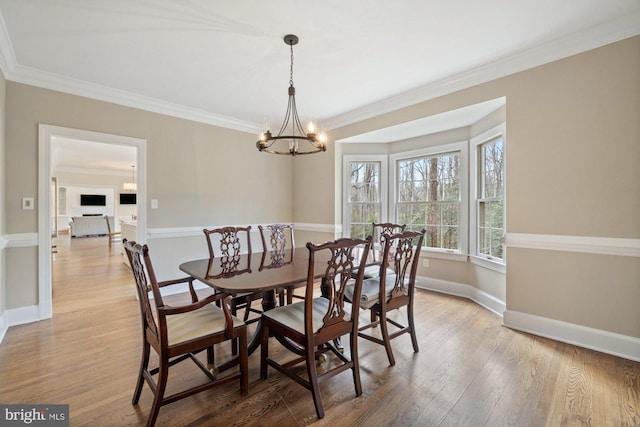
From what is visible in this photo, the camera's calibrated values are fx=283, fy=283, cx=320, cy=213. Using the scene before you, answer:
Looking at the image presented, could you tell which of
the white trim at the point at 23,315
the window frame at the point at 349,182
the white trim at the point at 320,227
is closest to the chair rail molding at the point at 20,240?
the white trim at the point at 23,315

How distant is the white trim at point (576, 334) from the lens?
226 centimetres

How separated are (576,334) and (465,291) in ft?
4.38

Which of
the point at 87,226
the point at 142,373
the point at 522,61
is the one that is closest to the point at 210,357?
the point at 142,373

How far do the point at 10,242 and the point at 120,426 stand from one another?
105 inches

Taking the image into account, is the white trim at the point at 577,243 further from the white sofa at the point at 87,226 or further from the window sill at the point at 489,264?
the white sofa at the point at 87,226

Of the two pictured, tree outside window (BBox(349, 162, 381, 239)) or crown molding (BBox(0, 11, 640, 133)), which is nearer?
crown molding (BBox(0, 11, 640, 133))

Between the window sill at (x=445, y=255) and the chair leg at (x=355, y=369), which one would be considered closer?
the chair leg at (x=355, y=369)

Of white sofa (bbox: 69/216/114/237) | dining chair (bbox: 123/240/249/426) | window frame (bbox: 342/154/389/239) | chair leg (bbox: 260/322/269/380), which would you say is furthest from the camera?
white sofa (bbox: 69/216/114/237)

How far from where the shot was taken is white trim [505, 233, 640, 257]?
7.44 ft

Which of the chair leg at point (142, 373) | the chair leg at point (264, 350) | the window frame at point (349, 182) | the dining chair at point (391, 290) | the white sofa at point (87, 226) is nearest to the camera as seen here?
the chair leg at point (142, 373)

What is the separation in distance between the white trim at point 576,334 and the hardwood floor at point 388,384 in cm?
9

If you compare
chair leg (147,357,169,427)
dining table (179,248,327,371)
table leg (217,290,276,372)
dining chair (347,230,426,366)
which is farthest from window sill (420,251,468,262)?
chair leg (147,357,169,427)

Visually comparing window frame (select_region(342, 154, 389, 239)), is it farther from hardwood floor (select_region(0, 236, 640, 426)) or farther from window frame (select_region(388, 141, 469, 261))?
hardwood floor (select_region(0, 236, 640, 426))

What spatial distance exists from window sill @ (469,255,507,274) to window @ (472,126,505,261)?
7 cm
